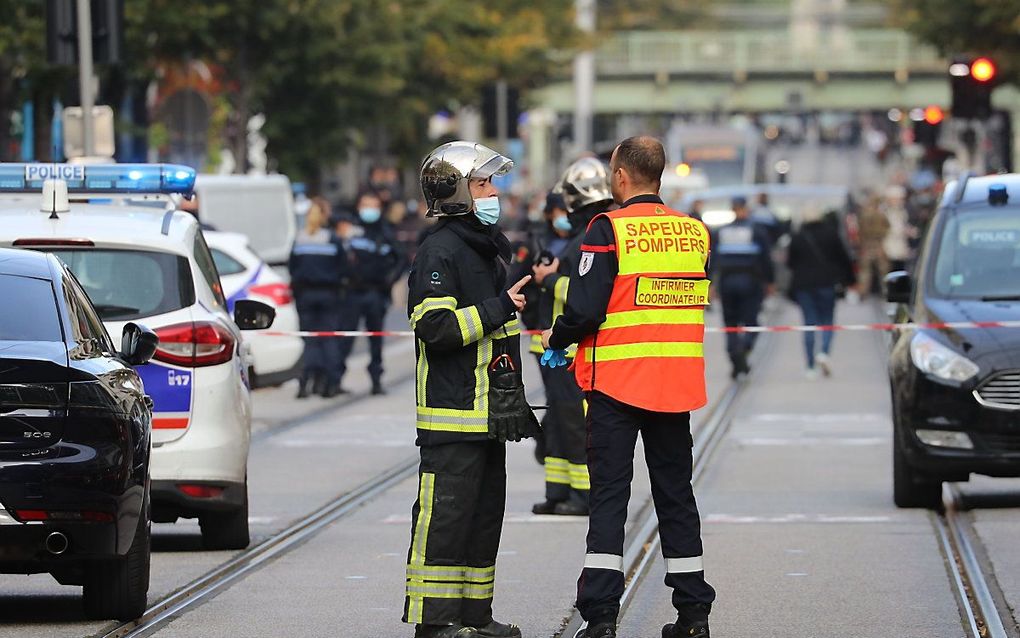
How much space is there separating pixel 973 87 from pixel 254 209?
318 inches

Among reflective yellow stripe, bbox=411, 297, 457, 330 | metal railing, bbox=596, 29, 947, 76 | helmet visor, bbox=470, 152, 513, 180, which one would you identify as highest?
metal railing, bbox=596, 29, 947, 76

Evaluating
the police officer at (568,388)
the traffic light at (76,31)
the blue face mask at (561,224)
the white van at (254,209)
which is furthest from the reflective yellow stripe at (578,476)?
the white van at (254,209)

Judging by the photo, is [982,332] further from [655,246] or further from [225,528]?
[655,246]

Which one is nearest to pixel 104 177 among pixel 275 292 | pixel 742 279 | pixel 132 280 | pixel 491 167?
pixel 132 280

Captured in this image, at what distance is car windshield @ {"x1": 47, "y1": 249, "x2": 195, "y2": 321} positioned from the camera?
1054 centimetres

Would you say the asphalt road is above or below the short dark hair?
below

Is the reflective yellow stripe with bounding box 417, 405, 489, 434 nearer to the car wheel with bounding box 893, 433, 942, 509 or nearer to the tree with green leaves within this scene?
the car wheel with bounding box 893, 433, 942, 509

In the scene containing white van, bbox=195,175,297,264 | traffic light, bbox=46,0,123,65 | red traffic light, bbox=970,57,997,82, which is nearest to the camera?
traffic light, bbox=46,0,123,65

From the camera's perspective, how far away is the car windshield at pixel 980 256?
43.1ft

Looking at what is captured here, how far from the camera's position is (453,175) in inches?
316

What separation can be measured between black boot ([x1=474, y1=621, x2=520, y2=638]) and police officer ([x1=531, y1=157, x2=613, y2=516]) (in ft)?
11.6

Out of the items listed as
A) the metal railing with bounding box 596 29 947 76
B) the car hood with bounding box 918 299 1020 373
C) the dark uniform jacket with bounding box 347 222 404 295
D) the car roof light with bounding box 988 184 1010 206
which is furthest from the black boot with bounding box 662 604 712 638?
the metal railing with bounding box 596 29 947 76

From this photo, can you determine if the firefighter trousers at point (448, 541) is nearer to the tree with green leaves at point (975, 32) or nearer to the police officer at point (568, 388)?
the police officer at point (568, 388)

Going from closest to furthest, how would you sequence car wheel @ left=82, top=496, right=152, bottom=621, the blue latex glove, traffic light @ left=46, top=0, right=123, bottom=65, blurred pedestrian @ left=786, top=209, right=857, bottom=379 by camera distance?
1. the blue latex glove
2. car wheel @ left=82, top=496, right=152, bottom=621
3. traffic light @ left=46, top=0, right=123, bottom=65
4. blurred pedestrian @ left=786, top=209, right=857, bottom=379
